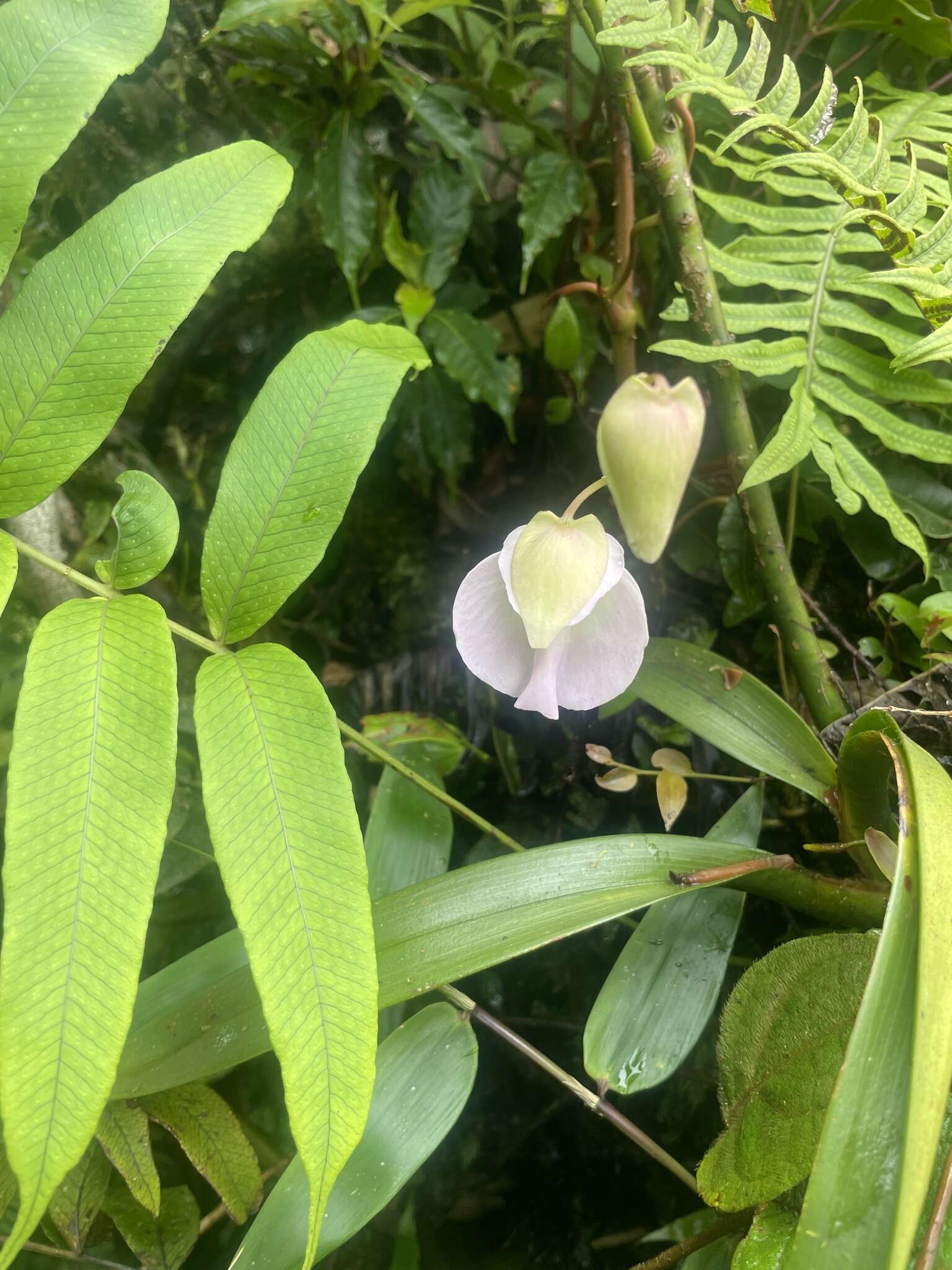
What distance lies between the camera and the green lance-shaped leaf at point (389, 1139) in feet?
1.65

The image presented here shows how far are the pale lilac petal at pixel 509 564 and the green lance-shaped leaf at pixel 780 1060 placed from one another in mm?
322

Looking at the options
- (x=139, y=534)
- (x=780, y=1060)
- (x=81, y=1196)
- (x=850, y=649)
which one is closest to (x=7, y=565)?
(x=139, y=534)

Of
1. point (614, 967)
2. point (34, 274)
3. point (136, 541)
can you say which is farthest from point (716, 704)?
point (34, 274)

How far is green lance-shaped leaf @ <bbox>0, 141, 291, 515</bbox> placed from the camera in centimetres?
52

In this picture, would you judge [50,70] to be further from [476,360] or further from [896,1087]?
[896,1087]

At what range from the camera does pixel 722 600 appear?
2.97 feet

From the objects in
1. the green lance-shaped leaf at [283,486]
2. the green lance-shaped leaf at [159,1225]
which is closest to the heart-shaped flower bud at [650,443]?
the green lance-shaped leaf at [283,486]

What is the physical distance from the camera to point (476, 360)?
86 cm

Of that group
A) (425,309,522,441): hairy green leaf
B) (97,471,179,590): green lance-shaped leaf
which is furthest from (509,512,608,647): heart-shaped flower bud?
(425,309,522,441): hairy green leaf

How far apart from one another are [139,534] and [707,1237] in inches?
25.1

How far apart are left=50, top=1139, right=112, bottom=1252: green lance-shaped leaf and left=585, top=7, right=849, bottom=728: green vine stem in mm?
722

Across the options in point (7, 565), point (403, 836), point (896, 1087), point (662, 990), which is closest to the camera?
point (896, 1087)

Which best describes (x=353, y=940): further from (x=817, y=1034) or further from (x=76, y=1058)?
(x=817, y=1034)

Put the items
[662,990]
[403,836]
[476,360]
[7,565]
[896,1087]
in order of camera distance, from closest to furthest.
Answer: [896,1087] → [7,565] → [662,990] → [403,836] → [476,360]
